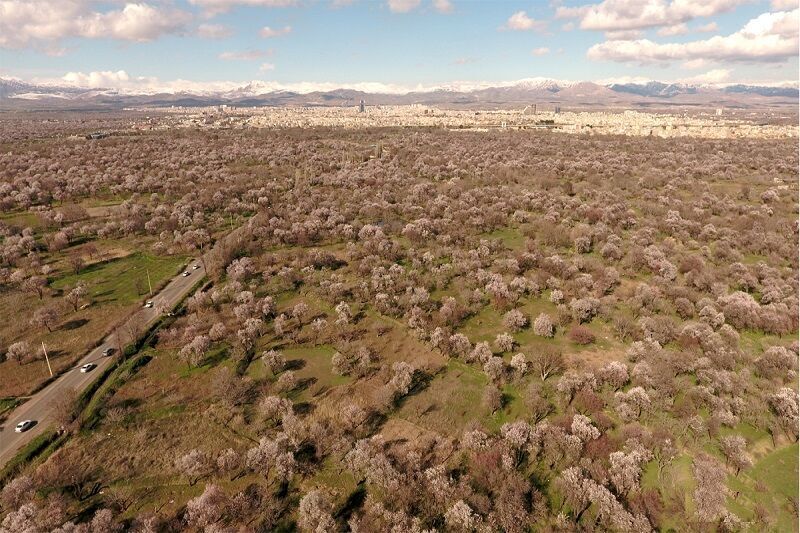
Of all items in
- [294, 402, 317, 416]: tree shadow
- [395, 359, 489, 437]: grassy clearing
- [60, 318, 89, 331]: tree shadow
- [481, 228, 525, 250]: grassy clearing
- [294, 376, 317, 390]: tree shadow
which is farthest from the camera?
[481, 228, 525, 250]: grassy clearing

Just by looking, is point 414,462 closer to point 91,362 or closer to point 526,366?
point 526,366

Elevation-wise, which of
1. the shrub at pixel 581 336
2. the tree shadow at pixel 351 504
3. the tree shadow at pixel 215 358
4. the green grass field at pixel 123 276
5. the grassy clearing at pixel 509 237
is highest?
the grassy clearing at pixel 509 237

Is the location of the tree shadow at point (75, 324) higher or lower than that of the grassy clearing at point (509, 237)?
lower

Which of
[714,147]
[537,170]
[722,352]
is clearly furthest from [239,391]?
[714,147]

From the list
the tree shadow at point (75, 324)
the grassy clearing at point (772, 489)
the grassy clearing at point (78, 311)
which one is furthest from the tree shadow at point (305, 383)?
the grassy clearing at point (772, 489)

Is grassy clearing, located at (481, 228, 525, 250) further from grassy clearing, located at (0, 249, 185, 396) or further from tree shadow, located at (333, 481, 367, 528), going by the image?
grassy clearing, located at (0, 249, 185, 396)

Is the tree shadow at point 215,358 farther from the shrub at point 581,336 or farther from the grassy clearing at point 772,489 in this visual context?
the grassy clearing at point 772,489

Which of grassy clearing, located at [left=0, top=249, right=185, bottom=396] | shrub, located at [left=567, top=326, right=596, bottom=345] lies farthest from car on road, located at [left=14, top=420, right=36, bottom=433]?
shrub, located at [left=567, top=326, right=596, bottom=345]
